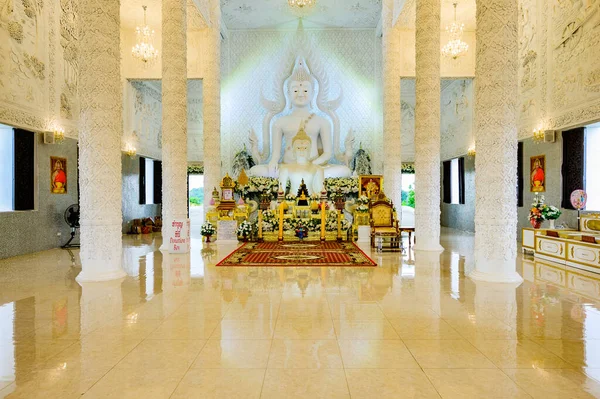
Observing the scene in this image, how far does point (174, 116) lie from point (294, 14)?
9468 mm

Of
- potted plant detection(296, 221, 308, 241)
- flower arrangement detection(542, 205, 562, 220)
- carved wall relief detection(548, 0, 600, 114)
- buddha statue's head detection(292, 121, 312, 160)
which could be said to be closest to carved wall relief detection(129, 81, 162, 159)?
buddha statue's head detection(292, 121, 312, 160)


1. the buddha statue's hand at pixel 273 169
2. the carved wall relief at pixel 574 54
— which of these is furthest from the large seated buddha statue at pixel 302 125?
the carved wall relief at pixel 574 54

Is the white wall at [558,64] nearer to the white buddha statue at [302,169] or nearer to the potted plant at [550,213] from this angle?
the potted plant at [550,213]

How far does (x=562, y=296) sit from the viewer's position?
4.94 metres

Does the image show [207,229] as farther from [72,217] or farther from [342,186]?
[342,186]

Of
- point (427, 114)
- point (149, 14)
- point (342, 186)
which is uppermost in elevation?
point (149, 14)

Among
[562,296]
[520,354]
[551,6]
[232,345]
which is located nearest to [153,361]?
[232,345]

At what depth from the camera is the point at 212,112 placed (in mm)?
13523

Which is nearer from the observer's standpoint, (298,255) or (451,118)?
(298,255)

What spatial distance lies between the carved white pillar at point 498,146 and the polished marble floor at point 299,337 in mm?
480

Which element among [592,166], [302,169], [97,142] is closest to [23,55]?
[97,142]

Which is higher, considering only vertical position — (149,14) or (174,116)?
(149,14)

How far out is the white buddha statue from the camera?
1488 cm

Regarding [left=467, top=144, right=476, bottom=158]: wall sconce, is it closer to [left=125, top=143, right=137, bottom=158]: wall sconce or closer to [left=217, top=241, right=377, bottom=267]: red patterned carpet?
[left=217, top=241, right=377, bottom=267]: red patterned carpet
